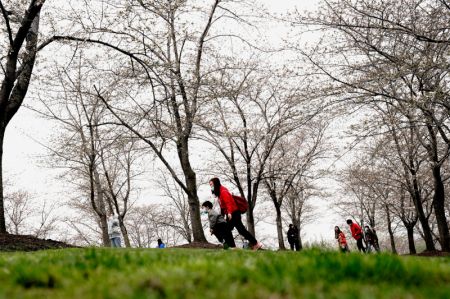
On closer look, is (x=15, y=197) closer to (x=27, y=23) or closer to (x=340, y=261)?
(x=27, y=23)

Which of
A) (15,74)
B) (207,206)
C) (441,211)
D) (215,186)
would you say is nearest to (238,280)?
(215,186)

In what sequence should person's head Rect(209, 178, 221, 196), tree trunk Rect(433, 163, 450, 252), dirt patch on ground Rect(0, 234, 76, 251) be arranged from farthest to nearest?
tree trunk Rect(433, 163, 450, 252)
dirt patch on ground Rect(0, 234, 76, 251)
person's head Rect(209, 178, 221, 196)

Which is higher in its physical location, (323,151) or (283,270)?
(323,151)

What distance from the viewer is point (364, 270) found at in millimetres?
2836

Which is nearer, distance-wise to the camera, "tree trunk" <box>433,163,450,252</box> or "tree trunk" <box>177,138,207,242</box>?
"tree trunk" <box>177,138,207,242</box>

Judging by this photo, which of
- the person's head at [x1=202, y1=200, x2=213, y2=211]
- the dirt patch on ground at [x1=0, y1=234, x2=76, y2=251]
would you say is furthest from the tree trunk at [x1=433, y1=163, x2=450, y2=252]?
the dirt patch on ground at [x1=0, y1=234, x2=76, y2=251]

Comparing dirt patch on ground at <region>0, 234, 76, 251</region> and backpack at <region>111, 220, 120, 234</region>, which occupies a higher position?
backpack at <region>111, 220, 120, 234</region>

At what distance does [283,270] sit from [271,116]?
24211 millimetres

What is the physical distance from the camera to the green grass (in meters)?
2.14

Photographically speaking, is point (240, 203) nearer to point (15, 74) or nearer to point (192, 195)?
point (15, 74)

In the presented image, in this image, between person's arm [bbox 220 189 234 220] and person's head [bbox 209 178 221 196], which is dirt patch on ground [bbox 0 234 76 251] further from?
person's arm [bbox 220 189 234 220]

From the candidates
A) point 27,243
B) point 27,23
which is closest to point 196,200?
point 27,243

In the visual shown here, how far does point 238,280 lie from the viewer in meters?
2.46

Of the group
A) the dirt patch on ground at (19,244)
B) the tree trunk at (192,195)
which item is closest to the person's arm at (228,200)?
the dirt patch on ground at (19,244)
